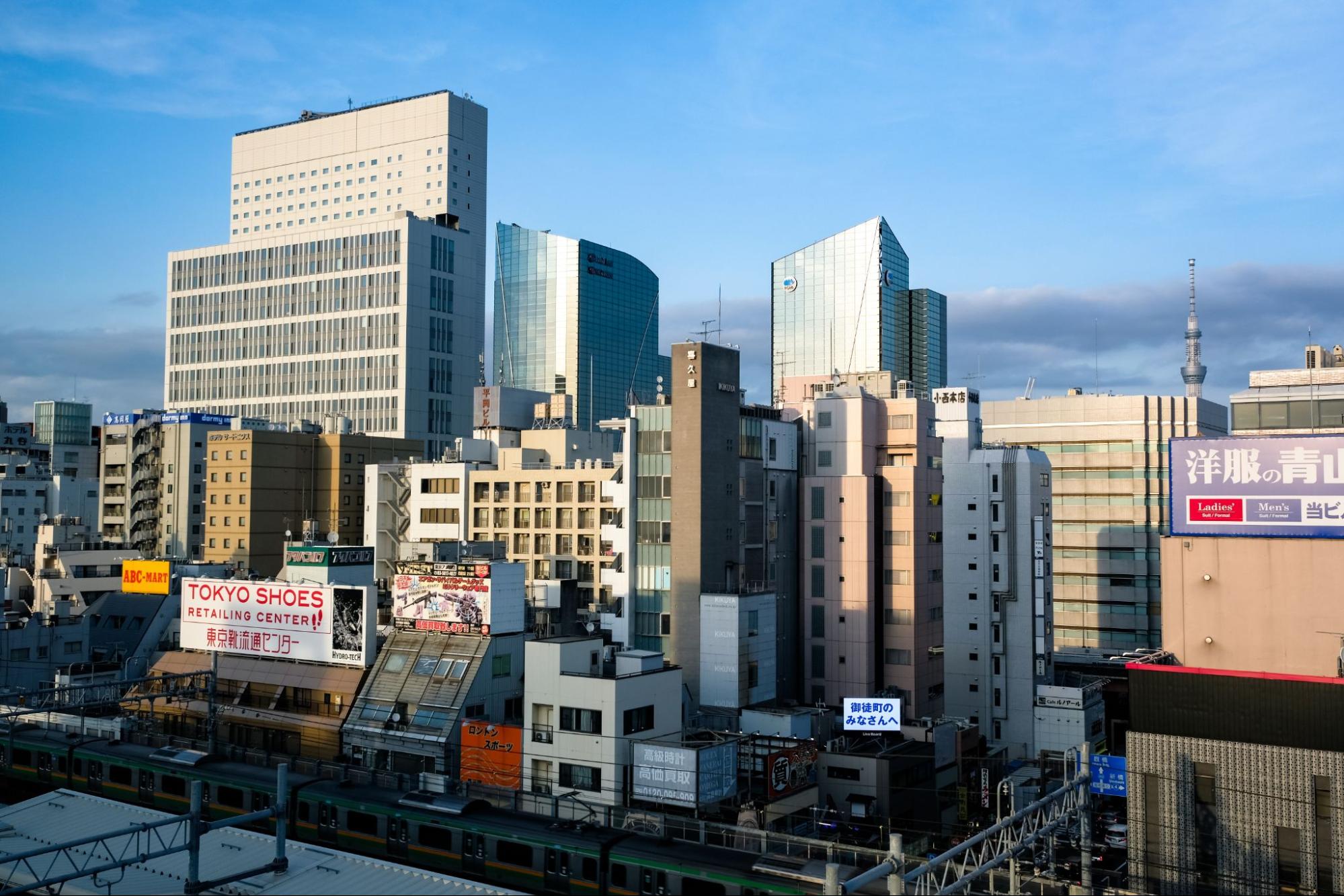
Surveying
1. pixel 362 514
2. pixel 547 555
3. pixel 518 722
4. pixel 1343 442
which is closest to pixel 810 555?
pixel 547 555

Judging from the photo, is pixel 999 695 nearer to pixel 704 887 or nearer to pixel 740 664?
pixel 740 664

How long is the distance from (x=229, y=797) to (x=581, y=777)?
1550cm

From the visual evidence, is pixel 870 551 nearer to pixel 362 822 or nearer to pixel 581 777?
pixel 581 777

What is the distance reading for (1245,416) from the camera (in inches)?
2940

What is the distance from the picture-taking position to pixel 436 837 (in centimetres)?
4453

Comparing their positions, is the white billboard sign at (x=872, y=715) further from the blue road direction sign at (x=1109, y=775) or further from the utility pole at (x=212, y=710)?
the utility pole at (x=212, y=710)

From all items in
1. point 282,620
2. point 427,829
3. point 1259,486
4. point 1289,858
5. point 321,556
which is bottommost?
point 427,829

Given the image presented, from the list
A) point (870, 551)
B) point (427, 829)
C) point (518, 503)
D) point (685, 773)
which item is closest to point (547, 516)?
point (518, 503)

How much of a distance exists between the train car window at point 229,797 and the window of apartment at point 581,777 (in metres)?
Result: 14.2

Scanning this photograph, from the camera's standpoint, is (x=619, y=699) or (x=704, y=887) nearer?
(x=704, y=887)

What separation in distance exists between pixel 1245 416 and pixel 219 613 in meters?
65.7

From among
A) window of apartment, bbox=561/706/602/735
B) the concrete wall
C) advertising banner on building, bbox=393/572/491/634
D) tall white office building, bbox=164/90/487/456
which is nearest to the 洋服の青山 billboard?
the concrete wall

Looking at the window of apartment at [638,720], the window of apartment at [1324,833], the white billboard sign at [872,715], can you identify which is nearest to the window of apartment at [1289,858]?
the window of apartment at [1324,833]

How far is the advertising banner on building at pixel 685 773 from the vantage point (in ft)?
162
